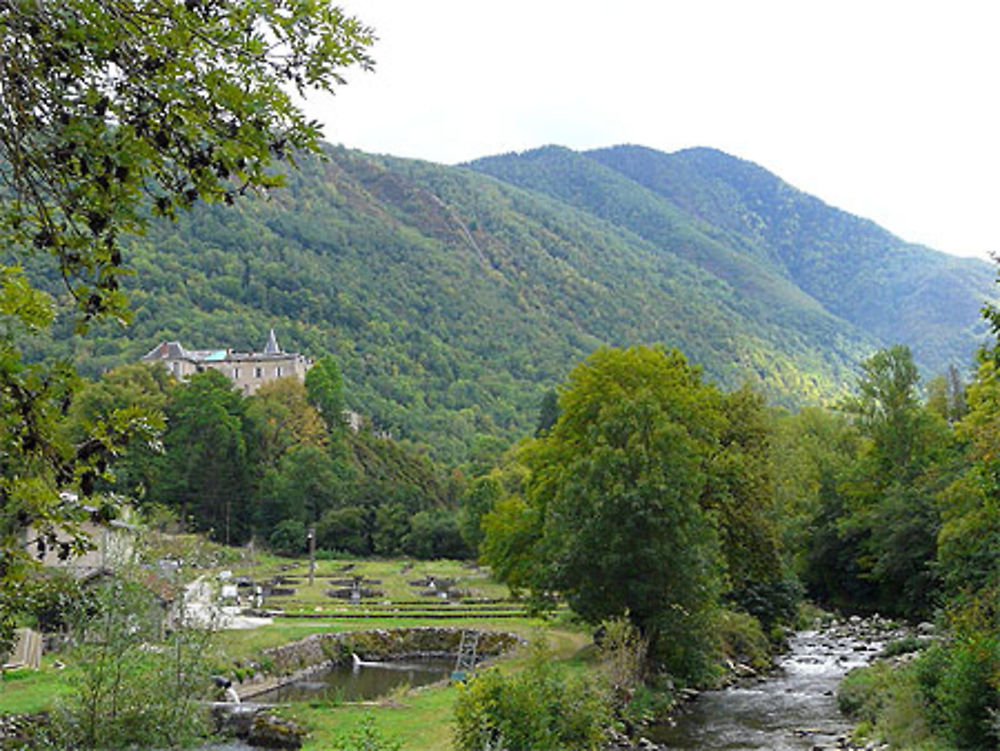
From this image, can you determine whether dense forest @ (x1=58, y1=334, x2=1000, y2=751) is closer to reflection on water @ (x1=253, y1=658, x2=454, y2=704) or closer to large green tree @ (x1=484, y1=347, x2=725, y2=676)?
large green tree @ (x1=484, y1=347, x2=725, y2=676)

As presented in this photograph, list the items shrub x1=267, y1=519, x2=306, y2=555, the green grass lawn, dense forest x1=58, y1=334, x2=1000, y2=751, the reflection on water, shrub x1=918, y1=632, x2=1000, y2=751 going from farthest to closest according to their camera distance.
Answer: shrub x1=267, y1=519, x2=306, y2=555 → the reflection on water → dense forest x1=58, y1=334, x2=1000, y2=751 → the green grass lawn → shrub x1=918, y1=632, x2=1000, y2=751

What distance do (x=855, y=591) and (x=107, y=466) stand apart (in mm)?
52989

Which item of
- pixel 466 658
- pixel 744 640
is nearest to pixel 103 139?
pixel 466 658

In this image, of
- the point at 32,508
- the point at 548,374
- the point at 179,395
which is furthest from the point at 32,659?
the point at 548,374

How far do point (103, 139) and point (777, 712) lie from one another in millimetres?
25798

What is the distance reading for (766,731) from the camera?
2316 centimetres

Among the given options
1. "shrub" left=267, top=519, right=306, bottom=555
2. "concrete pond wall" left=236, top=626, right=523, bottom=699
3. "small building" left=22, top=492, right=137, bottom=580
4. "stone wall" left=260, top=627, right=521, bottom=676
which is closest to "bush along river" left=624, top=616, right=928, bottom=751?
"concrete pond wall" left=236, top=626, right=523, bottom=699

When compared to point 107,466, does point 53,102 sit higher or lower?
higher

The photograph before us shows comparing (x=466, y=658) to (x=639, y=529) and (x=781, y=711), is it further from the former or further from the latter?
(x=781, y=711)

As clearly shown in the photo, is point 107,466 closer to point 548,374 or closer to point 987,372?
point 987,372

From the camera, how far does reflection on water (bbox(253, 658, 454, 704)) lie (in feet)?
96.8

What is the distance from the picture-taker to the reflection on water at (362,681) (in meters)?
29.5

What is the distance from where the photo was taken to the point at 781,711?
25625mm

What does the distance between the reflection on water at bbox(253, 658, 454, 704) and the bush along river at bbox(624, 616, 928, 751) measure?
30.0 ft
